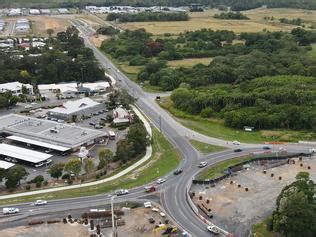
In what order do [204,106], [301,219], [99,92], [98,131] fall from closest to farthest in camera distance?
[301,219] → [98,131] → [204,106] → [99,92]

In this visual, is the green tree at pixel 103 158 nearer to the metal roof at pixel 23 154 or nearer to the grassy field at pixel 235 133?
the metal roof at pixel 23 154

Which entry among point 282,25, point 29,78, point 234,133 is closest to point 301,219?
point 234,133

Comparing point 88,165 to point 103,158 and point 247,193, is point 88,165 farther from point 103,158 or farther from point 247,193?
point 247,193

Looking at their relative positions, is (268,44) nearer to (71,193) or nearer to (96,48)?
(96,48)

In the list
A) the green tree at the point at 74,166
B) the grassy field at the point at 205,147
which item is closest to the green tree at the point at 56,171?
the green tree at the point at 74,166

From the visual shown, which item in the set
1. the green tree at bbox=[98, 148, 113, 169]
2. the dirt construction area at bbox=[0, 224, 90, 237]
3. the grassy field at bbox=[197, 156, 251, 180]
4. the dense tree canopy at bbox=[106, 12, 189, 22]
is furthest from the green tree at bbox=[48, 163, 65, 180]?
the dense tree canopy at bbox=[106, 12, 189, 22]

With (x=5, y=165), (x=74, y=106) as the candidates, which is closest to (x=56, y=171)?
(x=5, y=165)

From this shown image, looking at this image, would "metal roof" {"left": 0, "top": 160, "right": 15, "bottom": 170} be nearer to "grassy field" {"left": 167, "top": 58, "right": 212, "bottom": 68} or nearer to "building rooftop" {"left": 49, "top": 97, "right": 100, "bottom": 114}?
"building rooftop" {"left": 49, "top": 97, "right": 100, "bottom": 114}
